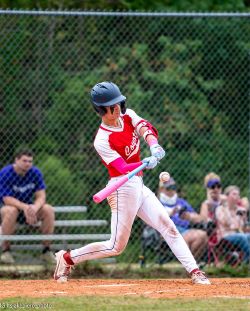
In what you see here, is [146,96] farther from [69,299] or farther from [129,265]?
[69,299]

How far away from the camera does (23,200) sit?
10.7 m

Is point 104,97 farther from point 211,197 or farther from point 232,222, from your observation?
point 232,222

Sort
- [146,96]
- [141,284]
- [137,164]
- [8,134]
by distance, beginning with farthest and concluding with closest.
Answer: [146,96] < [8,134] < [141,284] < [137,164]

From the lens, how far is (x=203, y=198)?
11.8 metres

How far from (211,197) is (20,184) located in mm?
2253

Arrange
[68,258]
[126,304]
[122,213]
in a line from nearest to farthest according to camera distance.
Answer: [126,304] → [122,213] → [68,258]

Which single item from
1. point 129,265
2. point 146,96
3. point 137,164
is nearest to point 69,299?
point 137,164

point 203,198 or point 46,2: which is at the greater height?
point 46,2

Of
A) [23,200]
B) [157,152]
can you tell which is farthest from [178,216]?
[157,152]

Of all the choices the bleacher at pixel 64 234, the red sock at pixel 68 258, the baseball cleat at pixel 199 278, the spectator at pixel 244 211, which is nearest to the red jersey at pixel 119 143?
the red sock at pixel 68 258

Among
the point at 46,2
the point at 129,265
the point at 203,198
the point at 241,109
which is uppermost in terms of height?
the point at 46,2

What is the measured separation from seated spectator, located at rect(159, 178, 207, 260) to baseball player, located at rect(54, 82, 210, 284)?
254 cm

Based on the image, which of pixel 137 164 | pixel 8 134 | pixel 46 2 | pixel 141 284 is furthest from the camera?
pixel 46 2

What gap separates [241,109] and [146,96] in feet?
3.79
